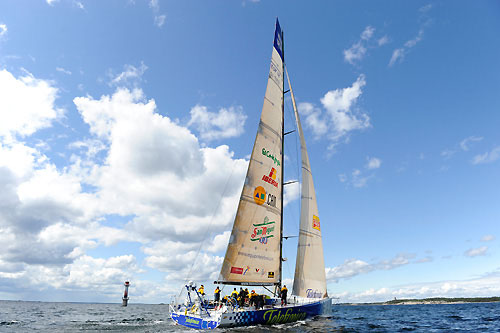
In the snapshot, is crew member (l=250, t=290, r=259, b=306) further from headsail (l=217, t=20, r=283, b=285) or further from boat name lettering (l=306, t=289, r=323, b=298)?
boat name lettering (l=306, t=289, r=323, b=298)

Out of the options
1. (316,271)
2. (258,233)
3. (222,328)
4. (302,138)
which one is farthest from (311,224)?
(222,328)

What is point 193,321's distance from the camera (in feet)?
50.5

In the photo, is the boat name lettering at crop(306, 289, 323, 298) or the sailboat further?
the boat name lettering at crop(306, 289, 323, 298)

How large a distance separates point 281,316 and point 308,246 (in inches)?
237

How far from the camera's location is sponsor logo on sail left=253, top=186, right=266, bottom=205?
19.5 meters

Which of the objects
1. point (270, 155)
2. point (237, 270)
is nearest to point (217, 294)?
point (237, 270)

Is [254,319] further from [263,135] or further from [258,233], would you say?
[263,135]

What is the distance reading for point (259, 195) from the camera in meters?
19.7

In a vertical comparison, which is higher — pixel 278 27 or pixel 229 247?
pixel 278 27

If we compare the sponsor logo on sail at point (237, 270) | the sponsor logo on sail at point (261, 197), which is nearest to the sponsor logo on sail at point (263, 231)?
the sponsor logo on sail at point (261, 197)

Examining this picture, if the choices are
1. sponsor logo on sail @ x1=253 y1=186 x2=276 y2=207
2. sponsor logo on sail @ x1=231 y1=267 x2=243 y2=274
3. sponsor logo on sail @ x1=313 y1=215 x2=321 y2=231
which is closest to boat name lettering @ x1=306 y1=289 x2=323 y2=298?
sponsor logo on sail @ x1=313 y1=215 x2=321 y2=231

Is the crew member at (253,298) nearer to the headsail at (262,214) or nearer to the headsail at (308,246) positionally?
the headsail at (262,214)

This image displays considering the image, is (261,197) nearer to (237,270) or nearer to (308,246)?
(237,270)

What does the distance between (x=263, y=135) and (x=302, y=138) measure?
4.55m
